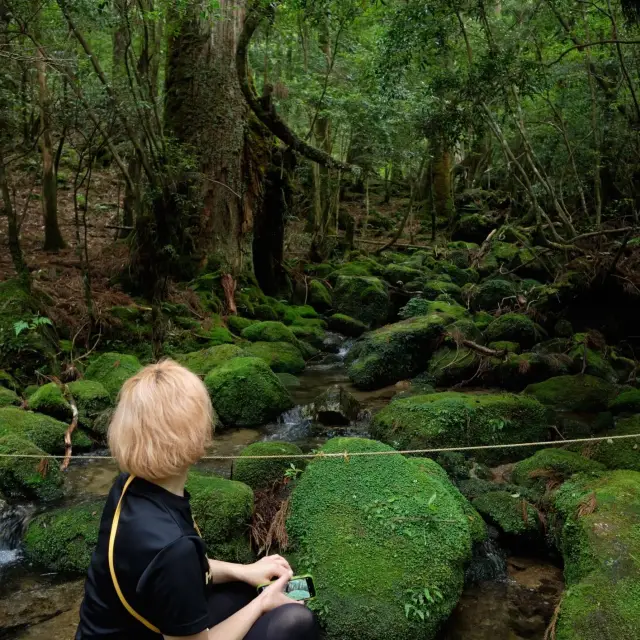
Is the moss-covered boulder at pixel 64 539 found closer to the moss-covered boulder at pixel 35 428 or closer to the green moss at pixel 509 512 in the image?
the moss-covered boulder at pixel 35 428

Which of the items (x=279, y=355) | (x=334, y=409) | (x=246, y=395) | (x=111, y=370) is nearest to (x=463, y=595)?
(x=334, y=409)

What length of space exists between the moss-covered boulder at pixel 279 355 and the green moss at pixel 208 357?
1.81 feet

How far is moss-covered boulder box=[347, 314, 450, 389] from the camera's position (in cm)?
894

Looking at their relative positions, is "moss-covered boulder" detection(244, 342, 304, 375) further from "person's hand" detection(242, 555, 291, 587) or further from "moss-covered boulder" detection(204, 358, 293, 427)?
"person's hand" detection(242, 555, 291, 587)

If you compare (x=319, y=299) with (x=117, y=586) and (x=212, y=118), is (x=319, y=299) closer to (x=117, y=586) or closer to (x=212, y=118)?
(x=212, y=118)

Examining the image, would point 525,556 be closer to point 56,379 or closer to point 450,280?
point 56,379

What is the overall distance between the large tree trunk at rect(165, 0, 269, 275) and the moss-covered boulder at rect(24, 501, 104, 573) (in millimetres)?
7112

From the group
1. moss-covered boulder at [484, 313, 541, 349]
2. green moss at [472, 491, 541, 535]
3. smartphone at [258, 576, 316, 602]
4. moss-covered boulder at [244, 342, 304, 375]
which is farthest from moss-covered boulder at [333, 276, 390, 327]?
smartphone at [258, 576, 316, 602]

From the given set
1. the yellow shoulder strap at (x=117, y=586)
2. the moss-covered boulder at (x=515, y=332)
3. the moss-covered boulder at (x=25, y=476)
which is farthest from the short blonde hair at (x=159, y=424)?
the moss-covered boulder at (x=515, y=332)

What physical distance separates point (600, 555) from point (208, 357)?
5828 millimetres

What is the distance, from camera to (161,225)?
9.59 metres

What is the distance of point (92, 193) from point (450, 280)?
905 centimetres

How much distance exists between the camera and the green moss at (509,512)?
453cm

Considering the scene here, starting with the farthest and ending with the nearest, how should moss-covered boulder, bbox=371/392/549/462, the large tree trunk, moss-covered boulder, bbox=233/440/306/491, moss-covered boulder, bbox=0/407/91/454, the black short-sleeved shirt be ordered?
1. the large tree trunk
2. moss-covered boulder, bbox=371/392/549/462
3. moss-covered boulder, bbox=0/407/91/454
4. moss-covered boulder, bbox=233/440/306/491
5. the black short-sleeved shirt
